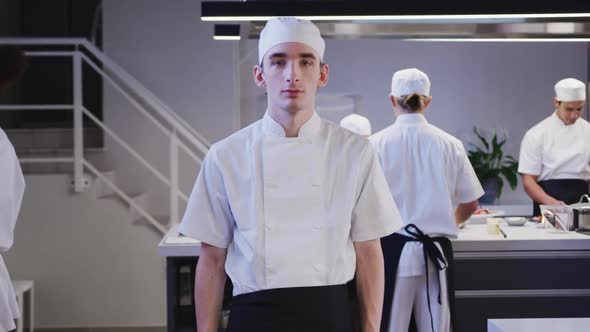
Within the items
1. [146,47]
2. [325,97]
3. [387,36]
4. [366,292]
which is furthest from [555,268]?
A: [146,47]

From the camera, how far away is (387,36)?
3910 millimetres

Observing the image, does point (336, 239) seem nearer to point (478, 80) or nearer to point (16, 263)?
point (16, 263)

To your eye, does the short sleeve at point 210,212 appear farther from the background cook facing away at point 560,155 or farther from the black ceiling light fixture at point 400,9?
the background cook facing away at point 560,155

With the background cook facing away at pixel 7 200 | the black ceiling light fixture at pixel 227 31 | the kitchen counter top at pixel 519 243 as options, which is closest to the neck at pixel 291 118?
the background cook facing away at pixel 7 200

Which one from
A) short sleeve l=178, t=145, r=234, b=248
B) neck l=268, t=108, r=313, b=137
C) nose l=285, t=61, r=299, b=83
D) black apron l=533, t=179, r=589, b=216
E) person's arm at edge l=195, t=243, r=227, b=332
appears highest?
nose l=285, t=61, r=299, b=83

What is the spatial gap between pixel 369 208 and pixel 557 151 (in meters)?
2.88

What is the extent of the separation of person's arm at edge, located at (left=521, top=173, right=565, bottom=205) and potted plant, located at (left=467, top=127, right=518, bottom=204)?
5.03 feet

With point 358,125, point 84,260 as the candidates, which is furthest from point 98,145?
point 358,125

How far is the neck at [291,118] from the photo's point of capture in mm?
1957

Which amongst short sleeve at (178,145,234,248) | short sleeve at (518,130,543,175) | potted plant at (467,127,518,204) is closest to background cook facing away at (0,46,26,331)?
short sleeve at (178,145,234,248)

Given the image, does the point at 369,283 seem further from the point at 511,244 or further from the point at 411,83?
the point at 511,244

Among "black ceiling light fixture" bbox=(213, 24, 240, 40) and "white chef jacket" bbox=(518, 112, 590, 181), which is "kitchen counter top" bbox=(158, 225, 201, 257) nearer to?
"black ceiling light fixture" bbox=(213, 24, 240, 40)

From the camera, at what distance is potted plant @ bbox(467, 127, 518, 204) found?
6.19 meters

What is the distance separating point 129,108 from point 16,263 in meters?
1.44
